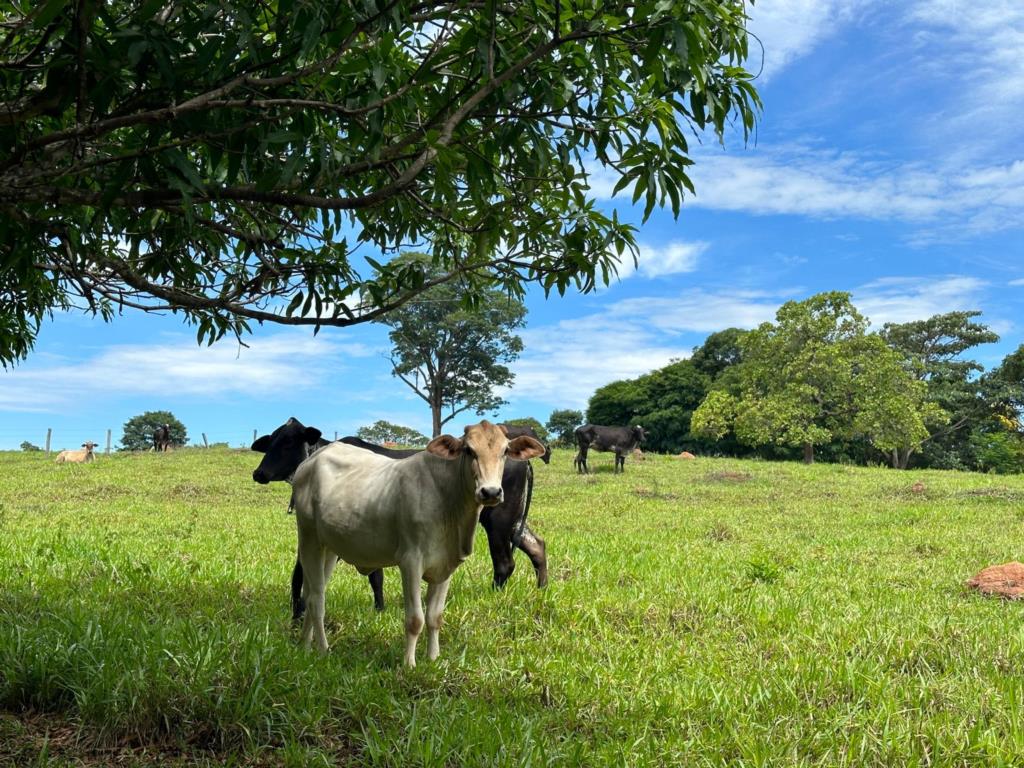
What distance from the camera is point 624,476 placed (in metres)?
25.7

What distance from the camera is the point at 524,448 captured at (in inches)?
209

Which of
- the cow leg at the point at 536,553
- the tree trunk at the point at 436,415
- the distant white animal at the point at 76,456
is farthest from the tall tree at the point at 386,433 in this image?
the cow leg at the point at 536,553

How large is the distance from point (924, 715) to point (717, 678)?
1.24 meters

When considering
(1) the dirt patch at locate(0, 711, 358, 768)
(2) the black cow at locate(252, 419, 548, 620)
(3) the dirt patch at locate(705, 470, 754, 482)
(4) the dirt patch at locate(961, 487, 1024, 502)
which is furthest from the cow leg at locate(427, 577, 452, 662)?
(3) the dirt patch at locate(705, 470, 754, 482)

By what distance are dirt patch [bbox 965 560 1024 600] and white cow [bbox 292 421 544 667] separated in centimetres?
604

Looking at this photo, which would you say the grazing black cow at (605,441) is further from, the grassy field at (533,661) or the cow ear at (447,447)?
the cow ear at (447,447)

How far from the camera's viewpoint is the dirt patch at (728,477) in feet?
79.0

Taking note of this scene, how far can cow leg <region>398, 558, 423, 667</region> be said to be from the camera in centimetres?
517

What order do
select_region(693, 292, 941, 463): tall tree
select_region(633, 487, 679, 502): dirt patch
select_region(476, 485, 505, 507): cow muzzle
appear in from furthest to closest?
select_region(693, 292, 941, 463): tall tree, select_region(633, 487, 679, 502): dirt patch, select_region(476, 485, 505, 507): cow muzzle

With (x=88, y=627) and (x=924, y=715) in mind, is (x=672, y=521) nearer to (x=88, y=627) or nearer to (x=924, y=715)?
(x=924, y=715)

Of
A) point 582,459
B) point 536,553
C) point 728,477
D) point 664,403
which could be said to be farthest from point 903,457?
point 536,553

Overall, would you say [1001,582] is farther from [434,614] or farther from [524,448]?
[434,614]

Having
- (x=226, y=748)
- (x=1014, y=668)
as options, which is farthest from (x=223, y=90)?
(x=1014, y=668)

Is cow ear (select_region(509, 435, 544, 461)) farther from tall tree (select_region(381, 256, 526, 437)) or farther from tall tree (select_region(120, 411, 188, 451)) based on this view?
tall tree (select_region(120, 411, 188, 451))
